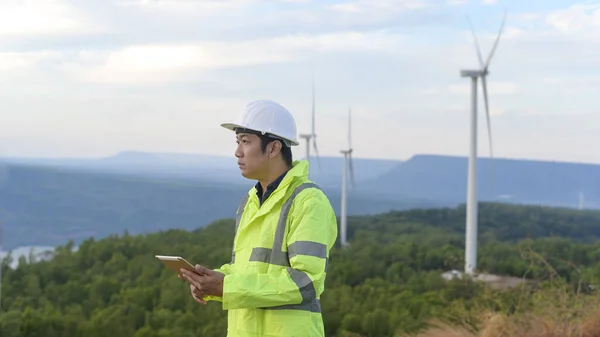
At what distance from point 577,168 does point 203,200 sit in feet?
119

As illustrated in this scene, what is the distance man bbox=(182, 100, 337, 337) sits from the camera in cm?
378

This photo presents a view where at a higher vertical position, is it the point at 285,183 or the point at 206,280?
the point at 285,183

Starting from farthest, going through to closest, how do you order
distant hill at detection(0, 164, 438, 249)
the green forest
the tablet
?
distant hill at detection(0, 164, 438, 249)
the green forest
the tablet

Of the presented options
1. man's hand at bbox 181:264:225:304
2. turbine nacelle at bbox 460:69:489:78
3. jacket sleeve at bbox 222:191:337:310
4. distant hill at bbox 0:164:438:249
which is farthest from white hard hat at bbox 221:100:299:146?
distant hill at bbox 0:164:438:249

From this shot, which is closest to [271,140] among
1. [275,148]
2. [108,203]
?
[275,148]

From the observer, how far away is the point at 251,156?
406 cm

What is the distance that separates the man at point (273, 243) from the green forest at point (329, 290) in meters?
5.44

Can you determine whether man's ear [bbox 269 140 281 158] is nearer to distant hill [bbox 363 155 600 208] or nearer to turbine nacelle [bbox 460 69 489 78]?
turbine nacelle [bbox 460 69 489 78]

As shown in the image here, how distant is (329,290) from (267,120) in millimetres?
12375

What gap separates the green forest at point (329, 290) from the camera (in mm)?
11617

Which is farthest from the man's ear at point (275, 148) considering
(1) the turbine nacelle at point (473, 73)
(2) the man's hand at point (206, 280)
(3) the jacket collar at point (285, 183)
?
(1) the turbine nacelle at point (473, 73)

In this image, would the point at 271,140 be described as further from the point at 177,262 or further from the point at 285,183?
the point at 177,262

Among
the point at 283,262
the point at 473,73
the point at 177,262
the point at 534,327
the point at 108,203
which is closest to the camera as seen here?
the point at 177,262

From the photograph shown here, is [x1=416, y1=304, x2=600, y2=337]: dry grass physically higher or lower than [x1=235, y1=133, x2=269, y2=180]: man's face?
lower
